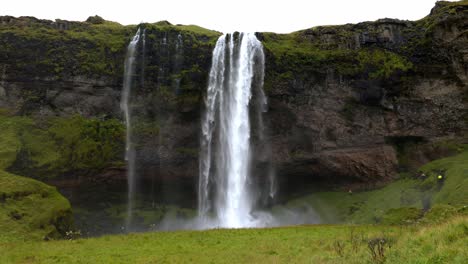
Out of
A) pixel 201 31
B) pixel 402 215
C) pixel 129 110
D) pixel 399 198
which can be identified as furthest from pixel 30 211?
pixel 399 198

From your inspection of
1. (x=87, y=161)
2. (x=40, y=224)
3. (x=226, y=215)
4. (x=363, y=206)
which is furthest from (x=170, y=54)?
(x=363, y=206)

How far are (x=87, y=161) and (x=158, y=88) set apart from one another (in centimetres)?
1049

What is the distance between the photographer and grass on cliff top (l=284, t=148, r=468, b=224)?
32.1 metres

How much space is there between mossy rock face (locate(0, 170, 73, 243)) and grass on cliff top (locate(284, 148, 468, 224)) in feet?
78.8

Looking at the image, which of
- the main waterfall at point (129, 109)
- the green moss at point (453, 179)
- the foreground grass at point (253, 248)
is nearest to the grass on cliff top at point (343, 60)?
the green moss at point (453, 179)

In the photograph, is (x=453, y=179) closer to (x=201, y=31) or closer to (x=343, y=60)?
(x=343, y=60)

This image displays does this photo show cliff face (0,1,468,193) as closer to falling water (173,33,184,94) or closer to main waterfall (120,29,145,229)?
falling water (173,33,184,94)

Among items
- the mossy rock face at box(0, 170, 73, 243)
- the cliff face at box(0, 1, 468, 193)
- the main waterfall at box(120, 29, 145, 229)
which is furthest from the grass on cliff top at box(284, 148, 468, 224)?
the mossy rock face at box(0, 170, 73, 243)

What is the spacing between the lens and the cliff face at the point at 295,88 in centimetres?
4269

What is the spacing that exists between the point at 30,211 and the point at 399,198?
103 feet

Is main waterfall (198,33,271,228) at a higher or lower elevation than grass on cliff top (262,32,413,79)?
lower

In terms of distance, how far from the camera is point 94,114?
43.4 metres

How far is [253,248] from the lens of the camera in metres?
18.3

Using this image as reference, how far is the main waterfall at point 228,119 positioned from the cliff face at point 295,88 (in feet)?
4.00
